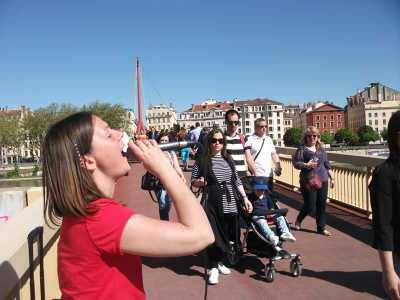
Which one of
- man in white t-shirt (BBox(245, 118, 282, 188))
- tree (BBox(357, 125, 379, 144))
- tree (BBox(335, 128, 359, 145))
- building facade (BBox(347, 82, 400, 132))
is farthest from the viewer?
building facade (BBox(347, 82, 400, 132))

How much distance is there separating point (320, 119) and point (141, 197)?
15984 cm

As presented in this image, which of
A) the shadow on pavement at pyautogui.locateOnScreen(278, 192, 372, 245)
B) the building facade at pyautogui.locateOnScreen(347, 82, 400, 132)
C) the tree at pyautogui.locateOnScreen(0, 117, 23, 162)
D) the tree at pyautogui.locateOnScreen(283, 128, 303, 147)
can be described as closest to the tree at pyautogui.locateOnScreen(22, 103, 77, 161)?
the tree at pyautogui.locateOnScreen(0, 117, 23, 162)

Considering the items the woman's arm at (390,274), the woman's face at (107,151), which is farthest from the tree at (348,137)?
the woman's face at (107,151)

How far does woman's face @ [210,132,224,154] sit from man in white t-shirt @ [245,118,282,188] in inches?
72.1

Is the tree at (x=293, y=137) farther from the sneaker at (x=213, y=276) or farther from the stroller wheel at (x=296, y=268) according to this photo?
the sneaker at (x=213, y=276)

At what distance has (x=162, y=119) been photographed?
18625 cm

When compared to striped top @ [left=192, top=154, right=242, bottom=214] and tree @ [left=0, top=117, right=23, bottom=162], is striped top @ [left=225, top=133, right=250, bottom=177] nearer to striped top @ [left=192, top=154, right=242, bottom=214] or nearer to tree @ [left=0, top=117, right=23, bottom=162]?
striped top @ [left=192, top=154, right=242, bottom=214]

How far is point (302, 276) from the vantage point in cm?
515

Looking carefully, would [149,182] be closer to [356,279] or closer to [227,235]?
[227,235]

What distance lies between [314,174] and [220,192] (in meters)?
2.31

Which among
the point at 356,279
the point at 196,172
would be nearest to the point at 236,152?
the point at 196,172

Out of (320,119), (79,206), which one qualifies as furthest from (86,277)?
(320,119)

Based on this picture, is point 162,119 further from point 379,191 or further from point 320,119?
point 379,191

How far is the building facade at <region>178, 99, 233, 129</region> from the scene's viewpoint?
16150cm
